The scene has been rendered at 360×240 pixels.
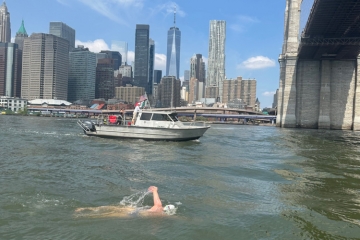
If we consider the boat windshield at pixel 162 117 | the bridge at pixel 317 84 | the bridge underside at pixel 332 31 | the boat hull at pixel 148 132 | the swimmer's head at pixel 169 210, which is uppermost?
the bridge underside at pixel 332 31

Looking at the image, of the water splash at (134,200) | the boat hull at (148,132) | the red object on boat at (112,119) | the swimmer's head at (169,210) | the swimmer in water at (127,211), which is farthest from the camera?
the red object on boat at (112,119)

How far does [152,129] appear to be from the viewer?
→ 2358 cm

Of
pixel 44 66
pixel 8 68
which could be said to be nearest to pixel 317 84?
pixel 44 66

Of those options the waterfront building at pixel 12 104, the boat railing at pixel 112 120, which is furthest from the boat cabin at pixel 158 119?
the waterfront building at pixel 12 104

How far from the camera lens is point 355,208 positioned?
328 inches

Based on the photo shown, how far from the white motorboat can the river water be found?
7424 millimetres

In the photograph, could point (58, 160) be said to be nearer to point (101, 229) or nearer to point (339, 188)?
point (101, 229)

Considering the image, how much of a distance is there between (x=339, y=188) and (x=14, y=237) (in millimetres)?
9220

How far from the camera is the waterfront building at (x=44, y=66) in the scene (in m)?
181

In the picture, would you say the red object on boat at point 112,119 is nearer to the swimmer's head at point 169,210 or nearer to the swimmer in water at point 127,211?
the swimmer in water at point 127,211

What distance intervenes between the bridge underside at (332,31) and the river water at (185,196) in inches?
1085

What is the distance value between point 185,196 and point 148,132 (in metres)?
15.1

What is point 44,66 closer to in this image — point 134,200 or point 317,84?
point 317,84

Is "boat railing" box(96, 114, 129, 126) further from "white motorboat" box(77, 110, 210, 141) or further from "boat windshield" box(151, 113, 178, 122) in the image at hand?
"boat windshield" box(151, 113, 178, 122)
